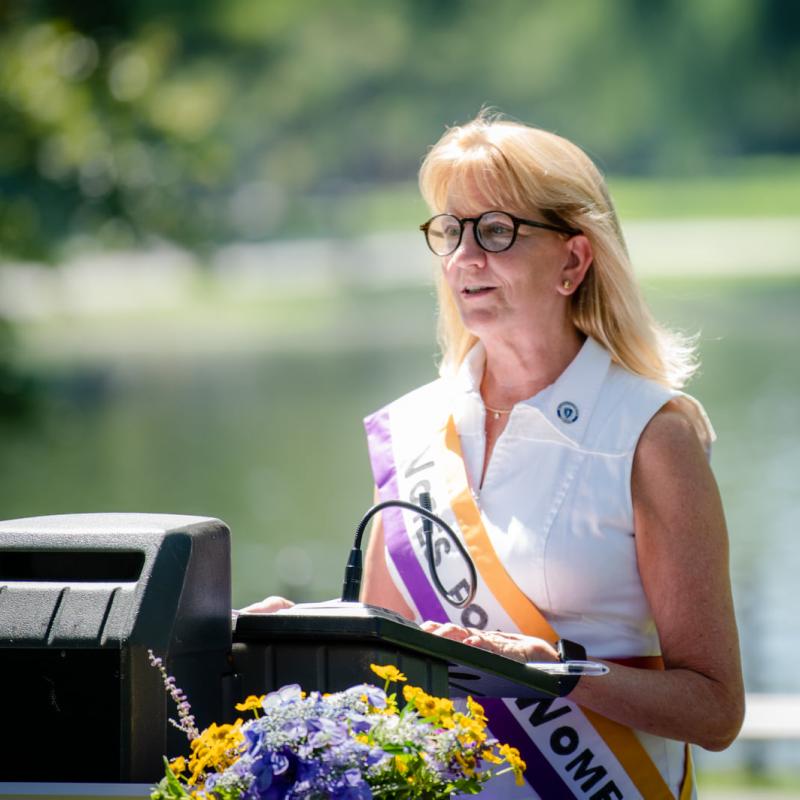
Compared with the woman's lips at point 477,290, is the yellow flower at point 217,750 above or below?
below

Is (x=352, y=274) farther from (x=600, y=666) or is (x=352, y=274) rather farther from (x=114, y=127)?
(x=600, y=666)

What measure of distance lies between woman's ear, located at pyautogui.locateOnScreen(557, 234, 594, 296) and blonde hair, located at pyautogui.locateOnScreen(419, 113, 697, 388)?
1cm

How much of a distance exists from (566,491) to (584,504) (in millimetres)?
39

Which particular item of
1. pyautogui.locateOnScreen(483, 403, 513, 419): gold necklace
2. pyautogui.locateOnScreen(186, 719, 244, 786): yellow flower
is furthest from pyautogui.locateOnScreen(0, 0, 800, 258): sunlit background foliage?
pyautogui.locateOnScreen(186, 719, 244, 786): yellow flower

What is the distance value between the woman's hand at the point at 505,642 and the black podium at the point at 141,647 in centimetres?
9

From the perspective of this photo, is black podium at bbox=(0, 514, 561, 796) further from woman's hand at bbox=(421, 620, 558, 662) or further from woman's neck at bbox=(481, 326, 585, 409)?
woman's neck at bbox=(481, 326, 585, 409)

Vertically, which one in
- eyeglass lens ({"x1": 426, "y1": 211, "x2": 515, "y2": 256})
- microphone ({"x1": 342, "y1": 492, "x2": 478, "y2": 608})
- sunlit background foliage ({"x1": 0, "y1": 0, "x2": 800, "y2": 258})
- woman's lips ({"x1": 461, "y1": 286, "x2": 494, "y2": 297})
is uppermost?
sunlit background foliage ({"x1": 0, "y1": 0, "x2": 800, "y2": 258})

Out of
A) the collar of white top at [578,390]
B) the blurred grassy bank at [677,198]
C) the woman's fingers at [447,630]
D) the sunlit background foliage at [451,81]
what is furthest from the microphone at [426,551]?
the blurred grassy bank at [677,198]

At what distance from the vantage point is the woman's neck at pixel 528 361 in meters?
2.09

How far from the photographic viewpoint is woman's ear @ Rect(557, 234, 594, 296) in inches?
80.7

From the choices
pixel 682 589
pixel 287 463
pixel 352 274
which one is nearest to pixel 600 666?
pixel 682 589

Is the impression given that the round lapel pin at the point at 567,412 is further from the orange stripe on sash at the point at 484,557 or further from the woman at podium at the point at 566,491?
the orange stripe on sash at the point at 484,557

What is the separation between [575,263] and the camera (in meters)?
2.08

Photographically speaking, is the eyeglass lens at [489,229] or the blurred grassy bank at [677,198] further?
the blurred grassy bank at [677,198]
